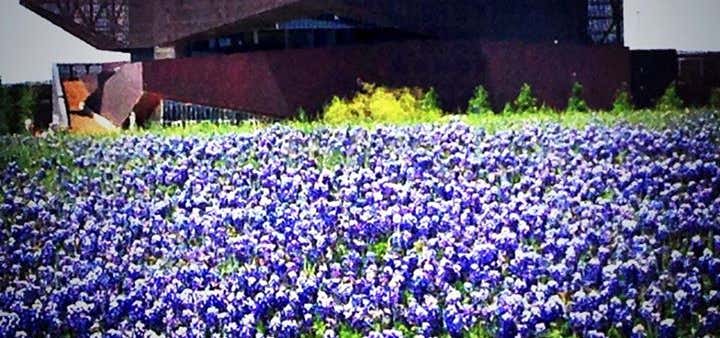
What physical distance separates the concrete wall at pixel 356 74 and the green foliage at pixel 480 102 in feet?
1.30

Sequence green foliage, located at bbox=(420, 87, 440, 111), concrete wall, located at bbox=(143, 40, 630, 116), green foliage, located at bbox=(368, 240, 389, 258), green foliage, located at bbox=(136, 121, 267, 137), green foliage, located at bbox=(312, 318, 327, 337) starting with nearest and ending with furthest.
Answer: green foliage, located at bbox=(312, 318, 327, 337)
green foliage, located at bbox=(368, 240, 389, 258)
green foliage, located at bbox=(136, 121, 267, 137)
green foliage, located at bbox=(420, 87, 440, 111)
concrete wall, located at bbox=(143, 40, 630, 116)

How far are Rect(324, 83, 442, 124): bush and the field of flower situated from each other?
845cm

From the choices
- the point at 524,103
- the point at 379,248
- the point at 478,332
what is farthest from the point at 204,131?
the point at 478,332

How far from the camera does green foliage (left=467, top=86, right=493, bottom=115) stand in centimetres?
2014

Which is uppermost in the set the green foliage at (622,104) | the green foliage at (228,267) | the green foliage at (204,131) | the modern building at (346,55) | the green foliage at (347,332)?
the modern building at (346,55)

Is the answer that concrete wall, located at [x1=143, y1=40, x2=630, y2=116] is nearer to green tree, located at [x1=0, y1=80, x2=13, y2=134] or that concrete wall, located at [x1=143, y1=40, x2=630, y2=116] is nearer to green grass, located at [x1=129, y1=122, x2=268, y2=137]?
green tree, located at [x1=0, y1=80, x2=13, y2=134]

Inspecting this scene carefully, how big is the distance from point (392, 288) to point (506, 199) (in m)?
1.70

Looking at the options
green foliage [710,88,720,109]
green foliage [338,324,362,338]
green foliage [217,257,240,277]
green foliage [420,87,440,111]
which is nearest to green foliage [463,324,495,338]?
green foliage [338,324,362,338]

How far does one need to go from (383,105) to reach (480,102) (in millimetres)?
2090

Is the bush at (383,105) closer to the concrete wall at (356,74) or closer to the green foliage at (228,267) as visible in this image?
the concrete wall at (356,74)

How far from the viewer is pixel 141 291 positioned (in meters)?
6.70

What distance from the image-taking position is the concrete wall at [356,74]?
2195 centimetres

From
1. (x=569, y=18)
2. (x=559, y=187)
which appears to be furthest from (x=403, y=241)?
(x=569, y=18)

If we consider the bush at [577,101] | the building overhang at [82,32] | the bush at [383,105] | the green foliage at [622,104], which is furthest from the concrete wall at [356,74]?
the building overhang at [82,32]
